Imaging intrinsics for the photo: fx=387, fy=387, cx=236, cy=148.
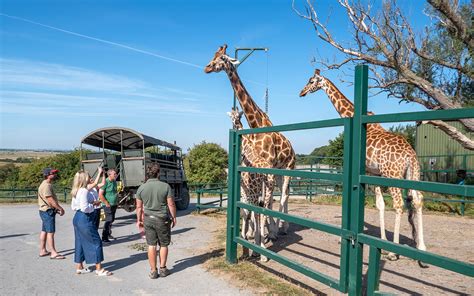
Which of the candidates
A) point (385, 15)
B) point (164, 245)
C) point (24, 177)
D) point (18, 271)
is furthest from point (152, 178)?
point (24, 177)

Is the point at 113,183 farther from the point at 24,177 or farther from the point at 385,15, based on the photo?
the point at 24,177

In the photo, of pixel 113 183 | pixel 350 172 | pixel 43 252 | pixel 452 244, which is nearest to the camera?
pixel 350 172

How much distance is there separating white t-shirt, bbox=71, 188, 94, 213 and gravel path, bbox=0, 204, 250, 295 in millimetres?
921

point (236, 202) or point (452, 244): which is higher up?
point (236, 202)

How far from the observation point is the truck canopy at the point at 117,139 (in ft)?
37.4

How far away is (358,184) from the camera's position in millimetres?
3553

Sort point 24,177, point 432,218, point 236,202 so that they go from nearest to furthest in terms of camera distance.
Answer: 1. point 236,202
2. point 432,218
3. point 24,177

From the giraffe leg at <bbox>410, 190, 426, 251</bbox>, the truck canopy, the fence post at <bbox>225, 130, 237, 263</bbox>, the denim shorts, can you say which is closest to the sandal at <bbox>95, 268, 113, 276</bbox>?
the denim shorts

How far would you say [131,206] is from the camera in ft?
37.7

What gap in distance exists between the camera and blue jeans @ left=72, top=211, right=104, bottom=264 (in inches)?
216

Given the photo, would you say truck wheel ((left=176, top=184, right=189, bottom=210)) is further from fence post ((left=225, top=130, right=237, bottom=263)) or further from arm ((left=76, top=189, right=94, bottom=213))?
arm ((left=76, top=189, right=94, bottom=213))

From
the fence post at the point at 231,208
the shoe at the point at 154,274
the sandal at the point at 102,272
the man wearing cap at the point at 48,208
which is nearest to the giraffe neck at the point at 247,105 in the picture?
the fence post at the point at 231,208

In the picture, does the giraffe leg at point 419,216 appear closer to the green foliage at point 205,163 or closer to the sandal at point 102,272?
the sandal at point 102,272

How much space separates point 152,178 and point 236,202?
4.33 feet
